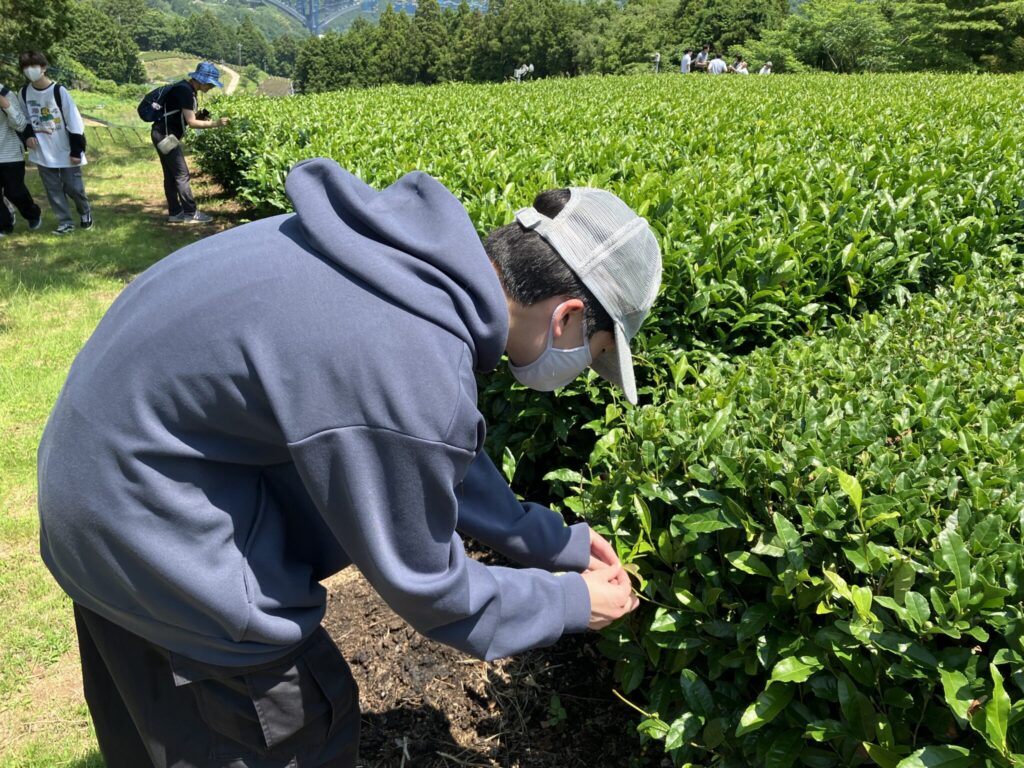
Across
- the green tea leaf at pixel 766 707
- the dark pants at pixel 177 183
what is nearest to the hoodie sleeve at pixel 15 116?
the dark pants at pixel 177 183

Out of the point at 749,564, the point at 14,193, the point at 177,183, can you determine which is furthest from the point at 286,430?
the point at 177,183

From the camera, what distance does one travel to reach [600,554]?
202cm

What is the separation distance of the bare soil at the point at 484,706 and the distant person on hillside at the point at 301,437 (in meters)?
0.98

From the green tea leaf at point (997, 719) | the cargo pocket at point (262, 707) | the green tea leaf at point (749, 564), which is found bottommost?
the cargo pocket at point (262, 707)

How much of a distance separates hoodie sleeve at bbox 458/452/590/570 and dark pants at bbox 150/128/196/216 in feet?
29.4

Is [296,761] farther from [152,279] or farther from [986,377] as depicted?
[986,377]

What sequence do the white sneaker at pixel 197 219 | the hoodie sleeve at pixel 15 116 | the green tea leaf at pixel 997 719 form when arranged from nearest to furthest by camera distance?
1. the green tea leaf at pixel 997 719
2. the hoodie sleeve at pixel 15 116
3. the white sneaker at pixel 197 219

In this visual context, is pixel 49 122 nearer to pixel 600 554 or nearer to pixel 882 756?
pixel 600 554

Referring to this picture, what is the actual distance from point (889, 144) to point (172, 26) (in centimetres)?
18315

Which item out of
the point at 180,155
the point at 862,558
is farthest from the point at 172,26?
the point at 862,558

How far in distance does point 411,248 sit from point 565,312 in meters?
0.36

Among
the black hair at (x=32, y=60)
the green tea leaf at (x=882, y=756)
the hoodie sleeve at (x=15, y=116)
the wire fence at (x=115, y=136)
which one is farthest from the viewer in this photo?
the wire fence at (x=115, y=136)

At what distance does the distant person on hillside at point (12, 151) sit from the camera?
8.45 metres

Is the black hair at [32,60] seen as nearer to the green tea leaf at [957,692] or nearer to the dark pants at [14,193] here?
the dark pants at [14,193]
